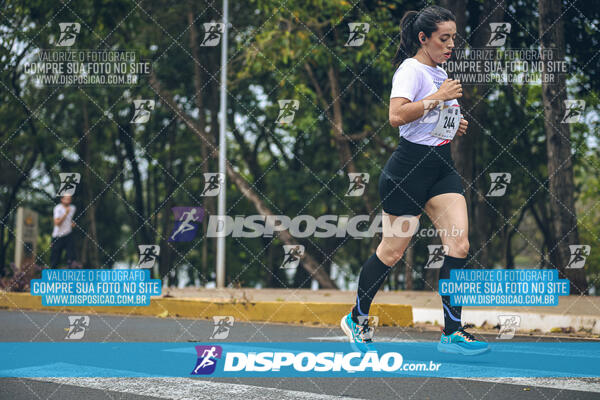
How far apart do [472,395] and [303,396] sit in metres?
0.90

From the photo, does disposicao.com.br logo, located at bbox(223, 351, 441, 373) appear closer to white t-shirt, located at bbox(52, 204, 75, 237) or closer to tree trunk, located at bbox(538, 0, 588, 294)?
tree trunk, located at bbox(538, 0, 588, 294)

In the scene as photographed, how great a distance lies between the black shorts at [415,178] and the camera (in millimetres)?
4246

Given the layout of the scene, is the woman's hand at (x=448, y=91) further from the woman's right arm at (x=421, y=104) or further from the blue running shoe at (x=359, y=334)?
the blue running shoe at (x=359, y=334)

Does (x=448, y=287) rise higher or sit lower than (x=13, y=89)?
lower

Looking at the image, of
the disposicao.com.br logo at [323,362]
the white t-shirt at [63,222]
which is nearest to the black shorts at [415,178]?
the disposicao.com.br logo at [323,362]

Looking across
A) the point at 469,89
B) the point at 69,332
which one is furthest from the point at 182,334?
the point at 469,89

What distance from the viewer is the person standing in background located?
12.7 m

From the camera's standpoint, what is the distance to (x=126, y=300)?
10328 millimetres

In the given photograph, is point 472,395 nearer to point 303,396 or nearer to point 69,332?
point 303,396

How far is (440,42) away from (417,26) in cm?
16

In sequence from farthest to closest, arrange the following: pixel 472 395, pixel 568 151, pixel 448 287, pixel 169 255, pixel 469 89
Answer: pixel 169 255, pixel 469 89, pixel 568 151, pixel 448 287, pixel 472 395

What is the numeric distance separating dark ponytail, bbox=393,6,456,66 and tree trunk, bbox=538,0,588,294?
6299 millimetres

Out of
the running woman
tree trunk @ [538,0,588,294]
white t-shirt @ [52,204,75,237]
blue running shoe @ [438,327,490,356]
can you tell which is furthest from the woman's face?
white t-shirt @ [52,204,75,237]

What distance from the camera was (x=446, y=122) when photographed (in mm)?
4211
